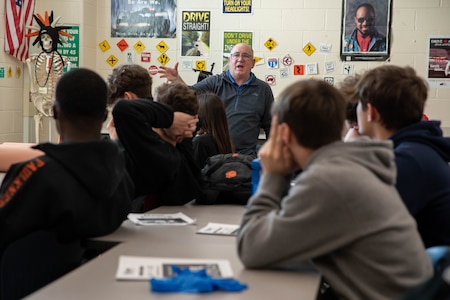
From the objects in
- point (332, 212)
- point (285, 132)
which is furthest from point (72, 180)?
point (332, 212)

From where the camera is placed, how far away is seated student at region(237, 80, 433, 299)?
4.91 feet

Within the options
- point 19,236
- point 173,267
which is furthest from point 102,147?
point 173,267

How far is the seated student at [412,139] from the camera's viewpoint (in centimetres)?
203

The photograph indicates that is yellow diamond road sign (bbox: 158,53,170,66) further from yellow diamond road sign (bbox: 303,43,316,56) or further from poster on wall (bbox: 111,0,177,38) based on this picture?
yellow diamond road sign (bbox: 303,43,316,56)

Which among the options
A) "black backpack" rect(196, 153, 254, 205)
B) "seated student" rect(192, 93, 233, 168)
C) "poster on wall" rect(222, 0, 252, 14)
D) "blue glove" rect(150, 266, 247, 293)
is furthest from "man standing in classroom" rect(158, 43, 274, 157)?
"blue glove" rect(150, 266, 247, 293)

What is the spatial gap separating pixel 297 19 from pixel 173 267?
15.4 feet

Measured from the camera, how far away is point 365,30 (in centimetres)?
590

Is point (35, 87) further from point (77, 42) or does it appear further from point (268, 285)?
point (268, 285)

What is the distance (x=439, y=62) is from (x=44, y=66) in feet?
12.3

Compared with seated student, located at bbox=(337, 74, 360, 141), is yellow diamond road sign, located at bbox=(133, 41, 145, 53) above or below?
above

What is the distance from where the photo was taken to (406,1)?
5.82 metres

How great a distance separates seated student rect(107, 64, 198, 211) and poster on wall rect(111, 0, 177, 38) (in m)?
3.33

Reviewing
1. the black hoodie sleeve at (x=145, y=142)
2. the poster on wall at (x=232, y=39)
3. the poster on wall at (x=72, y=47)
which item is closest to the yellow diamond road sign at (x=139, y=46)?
the poster on wall at (x=72, y=47)

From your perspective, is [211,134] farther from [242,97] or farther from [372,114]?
[242,97]
